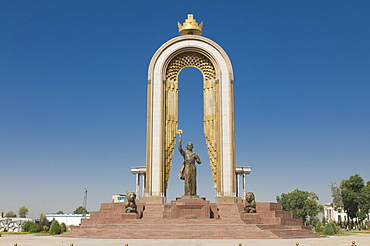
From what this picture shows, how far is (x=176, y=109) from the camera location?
2505 cm

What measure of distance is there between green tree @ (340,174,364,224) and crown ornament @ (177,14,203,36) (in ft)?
91.8

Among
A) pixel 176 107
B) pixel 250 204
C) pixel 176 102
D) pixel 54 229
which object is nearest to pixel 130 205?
pixel 250 204

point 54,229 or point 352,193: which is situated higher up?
point 352,193

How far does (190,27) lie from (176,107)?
553 centimetres

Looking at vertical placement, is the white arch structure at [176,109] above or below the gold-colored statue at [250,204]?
above

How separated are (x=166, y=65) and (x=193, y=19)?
3910 mm

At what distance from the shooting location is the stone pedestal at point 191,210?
700 inches

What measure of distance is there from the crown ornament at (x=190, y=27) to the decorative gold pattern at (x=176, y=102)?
1548mm

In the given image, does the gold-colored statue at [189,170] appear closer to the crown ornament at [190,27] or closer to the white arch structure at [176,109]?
the white arch structure at [176,109]

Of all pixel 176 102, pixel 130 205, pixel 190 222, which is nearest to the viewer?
pixel 190 222

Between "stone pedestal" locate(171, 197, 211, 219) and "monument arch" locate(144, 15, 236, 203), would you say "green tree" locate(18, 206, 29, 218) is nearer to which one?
"monument arch" locate(144, 15, 236, 203)

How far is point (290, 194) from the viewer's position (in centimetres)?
6425

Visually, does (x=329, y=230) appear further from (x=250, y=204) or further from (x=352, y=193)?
(x=352, y=193)

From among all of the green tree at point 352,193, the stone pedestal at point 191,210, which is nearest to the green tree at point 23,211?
the green tree at point 352,193
